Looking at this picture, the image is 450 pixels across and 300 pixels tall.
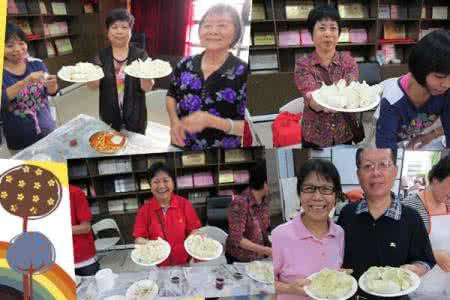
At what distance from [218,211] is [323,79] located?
453mm

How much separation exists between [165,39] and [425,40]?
0.51 m

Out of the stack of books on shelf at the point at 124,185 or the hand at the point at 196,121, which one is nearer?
the hand at the point at 196,121

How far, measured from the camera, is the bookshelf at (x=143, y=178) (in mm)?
1005

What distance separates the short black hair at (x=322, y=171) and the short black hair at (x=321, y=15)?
0.32 m

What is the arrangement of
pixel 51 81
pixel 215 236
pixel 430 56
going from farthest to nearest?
1. pixel 215 236
2. pixel 51 81
3. pixel 430 56

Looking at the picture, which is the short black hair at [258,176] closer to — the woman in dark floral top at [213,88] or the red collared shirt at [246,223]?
the red collared shirt at [246,223]

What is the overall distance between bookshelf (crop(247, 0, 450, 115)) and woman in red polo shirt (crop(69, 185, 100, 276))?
551 mm

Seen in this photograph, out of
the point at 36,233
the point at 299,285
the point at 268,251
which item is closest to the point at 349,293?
the point at 299,285

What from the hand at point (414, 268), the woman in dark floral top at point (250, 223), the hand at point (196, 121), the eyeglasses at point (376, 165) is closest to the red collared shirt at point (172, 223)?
the woman in dark floral top at point (250, 223)

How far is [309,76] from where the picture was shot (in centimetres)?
85

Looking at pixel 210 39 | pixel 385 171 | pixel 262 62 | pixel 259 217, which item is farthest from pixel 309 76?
pixel 259 217

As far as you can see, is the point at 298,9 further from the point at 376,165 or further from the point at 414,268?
the point at 414,268

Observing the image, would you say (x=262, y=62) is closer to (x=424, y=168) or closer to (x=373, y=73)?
(x=373, y=73)

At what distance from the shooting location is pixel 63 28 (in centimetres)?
89
